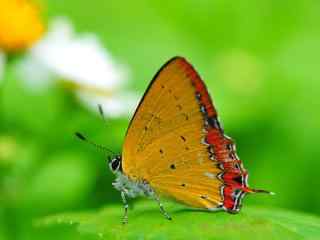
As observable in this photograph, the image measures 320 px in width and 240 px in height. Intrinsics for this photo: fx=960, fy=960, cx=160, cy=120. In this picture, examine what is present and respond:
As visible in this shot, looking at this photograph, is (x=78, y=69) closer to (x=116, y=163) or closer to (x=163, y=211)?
(x=116, y=163)

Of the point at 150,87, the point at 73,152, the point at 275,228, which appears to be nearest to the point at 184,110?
the point at 150,87

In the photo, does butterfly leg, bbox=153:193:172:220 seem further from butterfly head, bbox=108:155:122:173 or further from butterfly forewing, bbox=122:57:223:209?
butterfly head, bbox=108:155:122:173

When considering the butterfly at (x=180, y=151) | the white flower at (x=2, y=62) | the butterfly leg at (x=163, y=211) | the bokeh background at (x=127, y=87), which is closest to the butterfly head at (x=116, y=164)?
the butterfly at (x=180, y=151)

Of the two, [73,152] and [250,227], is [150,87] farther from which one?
[73,152]

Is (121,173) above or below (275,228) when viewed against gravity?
above

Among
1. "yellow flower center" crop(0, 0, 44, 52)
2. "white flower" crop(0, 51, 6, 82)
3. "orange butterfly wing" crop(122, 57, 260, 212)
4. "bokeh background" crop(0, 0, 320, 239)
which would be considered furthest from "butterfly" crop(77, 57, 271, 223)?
"yellow flower center" crop(0, 0, 44, 52)

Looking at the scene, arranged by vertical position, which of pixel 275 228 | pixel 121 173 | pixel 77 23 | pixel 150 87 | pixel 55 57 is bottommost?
pixel 275 228

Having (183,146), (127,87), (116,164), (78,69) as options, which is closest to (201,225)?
(183,146)
